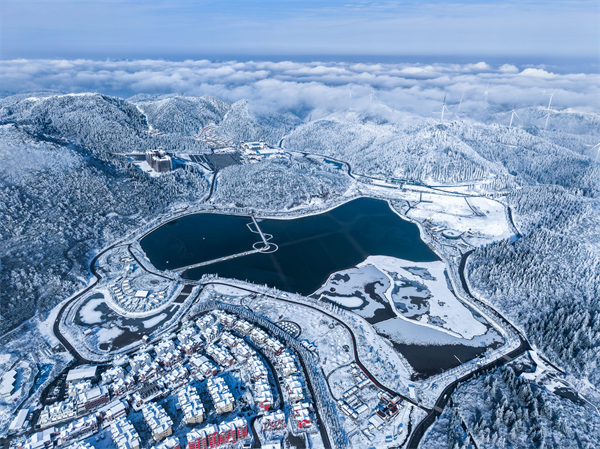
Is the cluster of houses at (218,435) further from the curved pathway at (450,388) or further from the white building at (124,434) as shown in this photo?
the curved pathway at (450,388)

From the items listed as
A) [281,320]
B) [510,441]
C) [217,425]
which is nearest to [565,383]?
[510,441]

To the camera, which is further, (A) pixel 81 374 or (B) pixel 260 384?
(A) pixel 81 374

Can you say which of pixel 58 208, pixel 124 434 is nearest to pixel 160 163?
pixel 58 208

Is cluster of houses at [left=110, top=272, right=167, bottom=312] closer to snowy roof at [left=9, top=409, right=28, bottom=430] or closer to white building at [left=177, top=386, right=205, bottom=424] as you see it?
snowy roof at [left=9, top=409, right=28, bottom=430]

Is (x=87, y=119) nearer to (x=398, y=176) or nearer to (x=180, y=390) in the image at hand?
(x=398, y=176)

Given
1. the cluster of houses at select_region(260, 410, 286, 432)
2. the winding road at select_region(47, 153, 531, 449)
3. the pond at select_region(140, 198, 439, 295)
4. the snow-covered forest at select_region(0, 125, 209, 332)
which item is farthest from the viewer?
the pond at select_region(140, 198, 439, 295)

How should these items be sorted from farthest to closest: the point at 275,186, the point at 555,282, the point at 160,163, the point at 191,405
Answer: the point at 160,163
the point at 275,186
the point at 555,282
the point at 191,405

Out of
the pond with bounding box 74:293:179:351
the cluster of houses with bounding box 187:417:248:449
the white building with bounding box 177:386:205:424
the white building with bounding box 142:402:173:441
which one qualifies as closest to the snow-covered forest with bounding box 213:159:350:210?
the pond with bounding box 74:293:179:351

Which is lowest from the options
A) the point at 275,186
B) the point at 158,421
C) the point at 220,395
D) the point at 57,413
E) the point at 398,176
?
the point at 57,413
